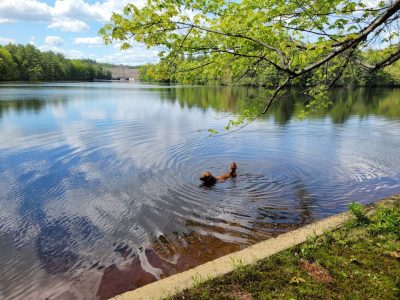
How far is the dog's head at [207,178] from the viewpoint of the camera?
11.0 meters

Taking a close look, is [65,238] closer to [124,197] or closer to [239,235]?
[124,197]

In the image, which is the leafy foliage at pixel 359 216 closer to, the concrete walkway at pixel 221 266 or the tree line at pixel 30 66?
the concrete walkway at pixel 221 266

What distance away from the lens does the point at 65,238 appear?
761 centimetres

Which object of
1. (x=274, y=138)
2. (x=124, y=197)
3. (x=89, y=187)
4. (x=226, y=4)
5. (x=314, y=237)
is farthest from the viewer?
(x=274, y=138)

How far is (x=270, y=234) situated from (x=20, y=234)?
6.33m

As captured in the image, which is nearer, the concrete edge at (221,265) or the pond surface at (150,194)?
the concrete edge at (221,265)

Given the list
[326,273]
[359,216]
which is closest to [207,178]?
[359,216]

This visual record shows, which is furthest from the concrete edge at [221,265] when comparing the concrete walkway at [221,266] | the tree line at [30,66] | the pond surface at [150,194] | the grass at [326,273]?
the tree line at [30,66]

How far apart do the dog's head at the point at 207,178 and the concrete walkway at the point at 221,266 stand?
193 inches

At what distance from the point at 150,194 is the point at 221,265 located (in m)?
5.63

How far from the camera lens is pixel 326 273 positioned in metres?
4.71

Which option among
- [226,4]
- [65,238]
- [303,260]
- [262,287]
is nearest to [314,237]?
[303,260]

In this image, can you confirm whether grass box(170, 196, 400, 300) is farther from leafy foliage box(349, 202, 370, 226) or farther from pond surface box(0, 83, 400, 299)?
pond surface box(0, 83, 400, 299)

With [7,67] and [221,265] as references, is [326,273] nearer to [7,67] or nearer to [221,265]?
[221,265]
